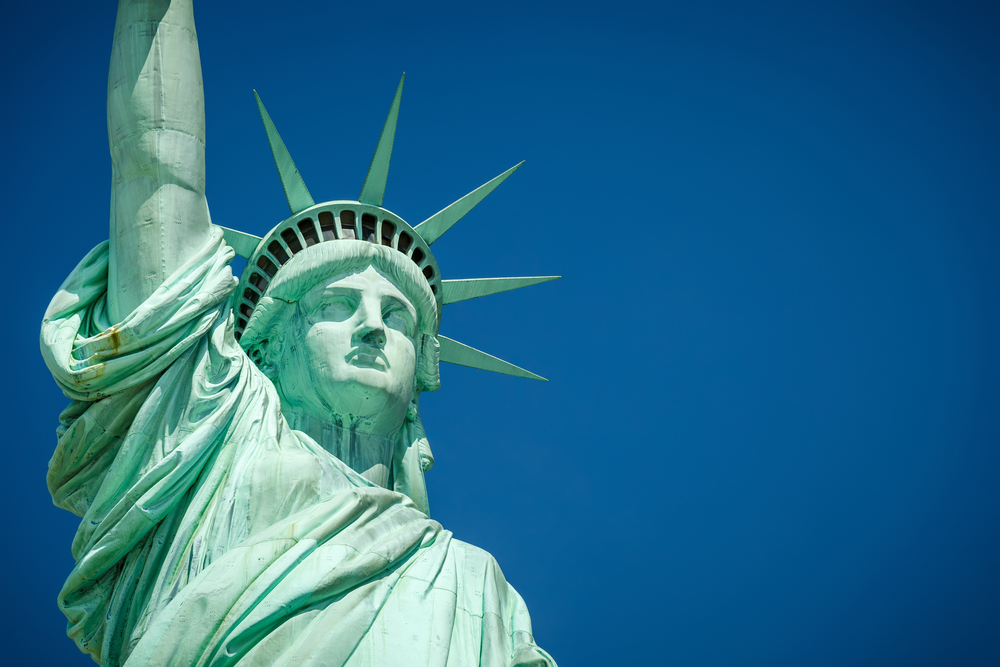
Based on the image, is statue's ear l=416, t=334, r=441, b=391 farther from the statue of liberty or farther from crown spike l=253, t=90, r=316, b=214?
crown spike l=253, t=90, r=316, b=214

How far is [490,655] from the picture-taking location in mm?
8727

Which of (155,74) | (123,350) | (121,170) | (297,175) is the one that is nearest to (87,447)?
(123,350)

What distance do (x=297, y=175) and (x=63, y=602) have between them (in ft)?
14.7

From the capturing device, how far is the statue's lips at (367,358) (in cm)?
1017

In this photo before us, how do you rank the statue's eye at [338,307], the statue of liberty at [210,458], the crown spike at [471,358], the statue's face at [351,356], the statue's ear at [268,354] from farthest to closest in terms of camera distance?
the crown spike at [471,358]
the statue's ear at [268,354]
the statue's eye at [338,307]
the statue's face at [351,356]
the statue of liberty at [210,458]

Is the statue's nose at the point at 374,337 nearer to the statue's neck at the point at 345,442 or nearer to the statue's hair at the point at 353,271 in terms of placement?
the statue's hair at the point at 353,271

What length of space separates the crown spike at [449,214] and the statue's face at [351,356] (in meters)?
1.29

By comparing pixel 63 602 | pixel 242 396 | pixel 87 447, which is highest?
pixel 242 396

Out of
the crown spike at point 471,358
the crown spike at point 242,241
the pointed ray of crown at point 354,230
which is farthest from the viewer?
the crown spike at point 471,358

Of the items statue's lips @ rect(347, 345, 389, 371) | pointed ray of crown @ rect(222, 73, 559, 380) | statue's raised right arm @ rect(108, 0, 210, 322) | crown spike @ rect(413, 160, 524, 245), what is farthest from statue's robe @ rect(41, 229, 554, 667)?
crown spike @ rect(413, 160, 524, 245)

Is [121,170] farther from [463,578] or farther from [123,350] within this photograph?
[463,578]

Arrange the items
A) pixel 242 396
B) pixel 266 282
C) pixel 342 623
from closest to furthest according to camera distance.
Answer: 1. pixel 342 623
2. pixel 242 396
3. pixel 266 282

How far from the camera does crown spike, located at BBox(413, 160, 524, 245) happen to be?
38.8 feet

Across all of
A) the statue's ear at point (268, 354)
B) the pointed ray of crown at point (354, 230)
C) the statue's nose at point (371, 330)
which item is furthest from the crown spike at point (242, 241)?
the statue's nose at point (371, 330)
